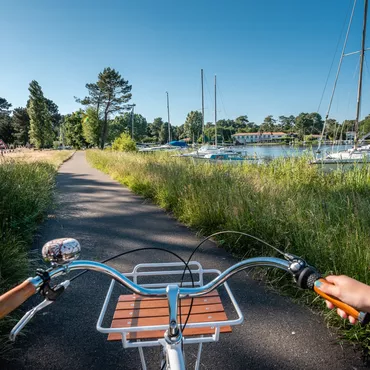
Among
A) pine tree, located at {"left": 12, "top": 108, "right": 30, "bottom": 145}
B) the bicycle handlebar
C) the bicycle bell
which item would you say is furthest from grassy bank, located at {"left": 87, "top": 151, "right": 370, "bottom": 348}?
pine tree, located at {"left": 12, "top": 108, "right": 30, "bottom": 145}

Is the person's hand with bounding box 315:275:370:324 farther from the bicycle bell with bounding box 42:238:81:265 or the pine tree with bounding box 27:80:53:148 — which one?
the pine tree with bounding box 27:80:53:148

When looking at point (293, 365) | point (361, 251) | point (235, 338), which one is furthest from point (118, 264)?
point (361, 251)

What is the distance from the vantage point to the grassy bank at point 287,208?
2852mm

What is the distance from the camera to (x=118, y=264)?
3.85 meters

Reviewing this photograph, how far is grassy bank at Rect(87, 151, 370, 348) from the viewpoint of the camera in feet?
9.36

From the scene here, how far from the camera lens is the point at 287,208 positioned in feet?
12.8

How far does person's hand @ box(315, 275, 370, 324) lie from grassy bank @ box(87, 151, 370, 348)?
186 cm

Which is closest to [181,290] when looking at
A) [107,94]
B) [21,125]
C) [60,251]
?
[60,251]

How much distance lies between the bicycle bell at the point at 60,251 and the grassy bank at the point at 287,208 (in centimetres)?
245

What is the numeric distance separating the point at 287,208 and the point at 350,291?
3193mm

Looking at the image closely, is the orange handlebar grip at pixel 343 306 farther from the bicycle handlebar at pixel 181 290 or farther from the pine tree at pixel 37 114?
the pine tree at pixel 37 114

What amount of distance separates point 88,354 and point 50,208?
5677mm

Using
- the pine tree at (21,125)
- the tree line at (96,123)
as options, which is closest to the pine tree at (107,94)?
the tree line at (96,123)

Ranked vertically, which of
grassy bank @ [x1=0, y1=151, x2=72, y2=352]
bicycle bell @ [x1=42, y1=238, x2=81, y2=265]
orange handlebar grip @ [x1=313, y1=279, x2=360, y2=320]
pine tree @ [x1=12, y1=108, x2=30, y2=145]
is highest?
pine tree @ [x1=12, y1=108, x2=30, y2=145]
